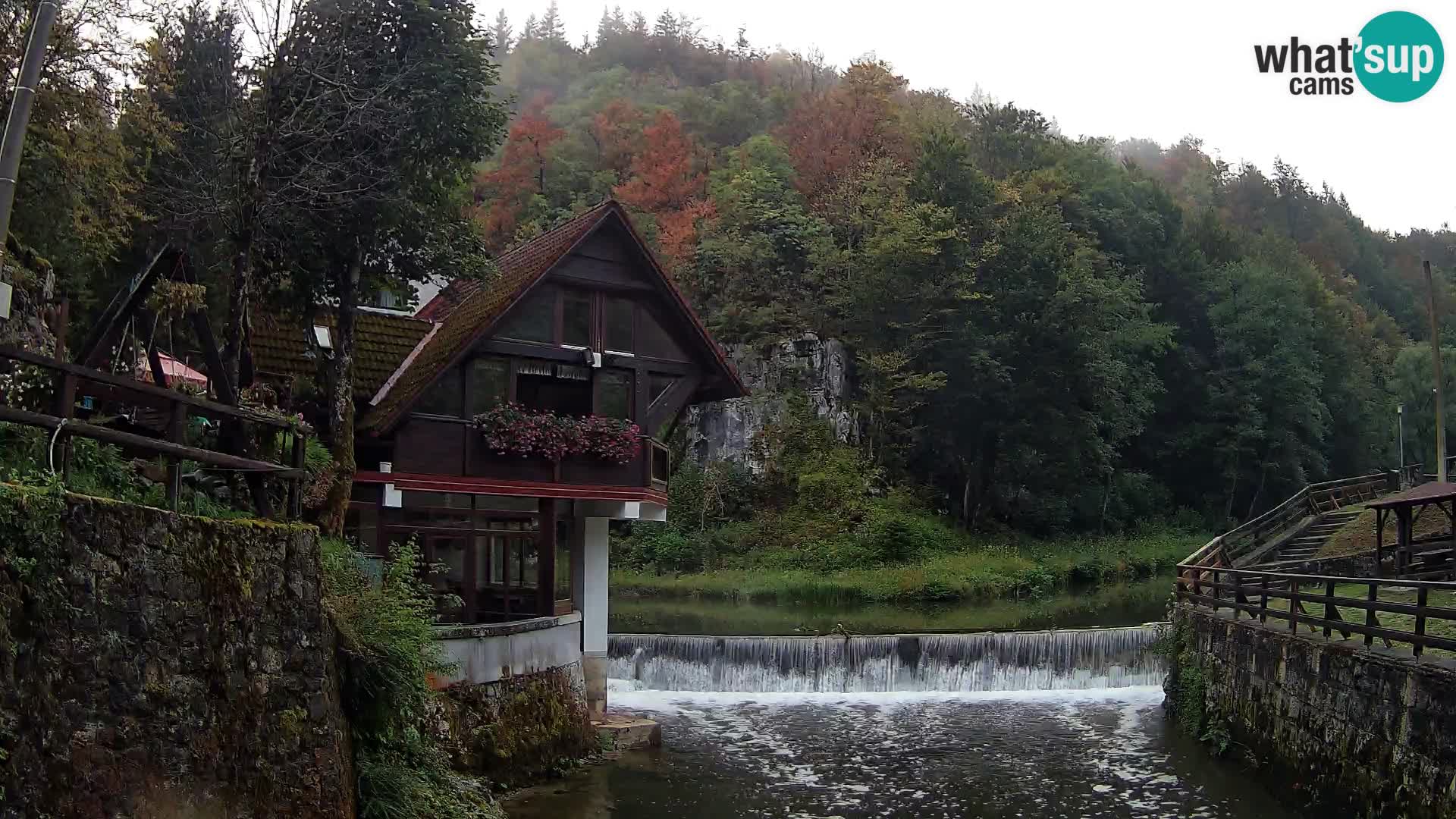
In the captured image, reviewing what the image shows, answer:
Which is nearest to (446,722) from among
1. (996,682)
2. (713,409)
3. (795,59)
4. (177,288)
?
(177,288)

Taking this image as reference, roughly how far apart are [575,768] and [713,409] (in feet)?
Result: 97.4

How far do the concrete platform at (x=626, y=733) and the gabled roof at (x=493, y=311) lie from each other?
557 cm

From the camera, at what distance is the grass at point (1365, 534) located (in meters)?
31.0

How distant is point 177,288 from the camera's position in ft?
40.9

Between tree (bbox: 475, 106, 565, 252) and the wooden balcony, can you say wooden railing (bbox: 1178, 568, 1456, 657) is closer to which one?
the wooden balcony

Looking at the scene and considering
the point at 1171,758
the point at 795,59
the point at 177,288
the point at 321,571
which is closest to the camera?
the point at 321,571

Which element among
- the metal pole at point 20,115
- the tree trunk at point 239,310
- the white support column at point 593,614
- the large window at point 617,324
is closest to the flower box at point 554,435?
the large window at point 617,324

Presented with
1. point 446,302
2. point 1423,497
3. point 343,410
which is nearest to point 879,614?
point 1423,497

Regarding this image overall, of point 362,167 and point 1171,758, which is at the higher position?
point 362,167

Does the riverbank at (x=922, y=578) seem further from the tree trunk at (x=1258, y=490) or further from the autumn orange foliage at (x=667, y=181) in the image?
the autumn orange foliage at (x=667, y=181)

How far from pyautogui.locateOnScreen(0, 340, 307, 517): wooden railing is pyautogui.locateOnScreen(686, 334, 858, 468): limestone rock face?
33.6m

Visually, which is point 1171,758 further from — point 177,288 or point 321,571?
point 177,288

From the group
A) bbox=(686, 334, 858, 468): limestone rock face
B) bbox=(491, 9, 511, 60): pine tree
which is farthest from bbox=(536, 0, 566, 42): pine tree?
bbox=(686, 334, 858, 468): limestone rock face

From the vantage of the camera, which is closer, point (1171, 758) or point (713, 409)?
point (1171, 758)
